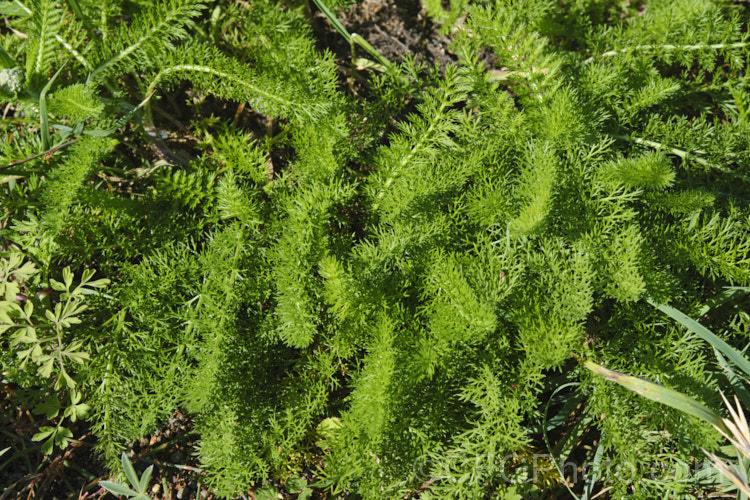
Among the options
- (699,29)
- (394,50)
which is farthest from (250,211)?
(699,29)

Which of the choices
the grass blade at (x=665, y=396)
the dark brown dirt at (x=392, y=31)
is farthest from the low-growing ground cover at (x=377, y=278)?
the dark brown dirt at (x=392, y=31)

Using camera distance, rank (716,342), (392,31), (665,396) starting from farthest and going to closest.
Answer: (392,31)
(716,342)
(665,396)

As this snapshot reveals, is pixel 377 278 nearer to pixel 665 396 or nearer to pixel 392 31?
pixel 665 396

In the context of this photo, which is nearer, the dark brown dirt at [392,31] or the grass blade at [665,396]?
the grass blade at [665,396]

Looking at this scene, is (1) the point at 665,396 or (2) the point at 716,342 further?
(2) the point at 716,342

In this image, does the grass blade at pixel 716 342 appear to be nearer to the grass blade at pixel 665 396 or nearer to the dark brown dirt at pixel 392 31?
the grass blade at pixel 665 396

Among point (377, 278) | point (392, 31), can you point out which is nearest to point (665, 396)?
point (377, 278)

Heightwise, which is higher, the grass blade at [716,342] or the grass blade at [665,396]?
the grass blade at [716,342]

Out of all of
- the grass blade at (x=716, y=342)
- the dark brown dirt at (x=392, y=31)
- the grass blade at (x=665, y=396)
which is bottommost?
the grass blade at (x=665, y=396)

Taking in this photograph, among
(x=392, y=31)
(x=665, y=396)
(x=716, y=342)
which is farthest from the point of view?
(x=392, y=31)

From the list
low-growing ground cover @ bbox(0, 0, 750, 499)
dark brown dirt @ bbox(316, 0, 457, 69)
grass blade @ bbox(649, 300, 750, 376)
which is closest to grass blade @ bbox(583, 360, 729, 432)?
low-growing ground cover @ bbox(0, 0, 750, 499)
